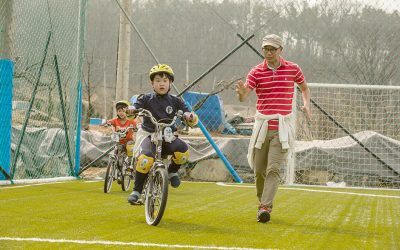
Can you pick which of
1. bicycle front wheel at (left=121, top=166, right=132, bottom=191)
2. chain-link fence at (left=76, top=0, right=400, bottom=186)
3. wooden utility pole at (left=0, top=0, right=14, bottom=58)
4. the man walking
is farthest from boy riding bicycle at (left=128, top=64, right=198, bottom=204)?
chain-link fence at (left=76, top=0, right=400, bottom=186)

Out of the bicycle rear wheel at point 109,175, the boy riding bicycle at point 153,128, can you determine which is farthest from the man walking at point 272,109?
the bicycle rear wheel at point 109,175

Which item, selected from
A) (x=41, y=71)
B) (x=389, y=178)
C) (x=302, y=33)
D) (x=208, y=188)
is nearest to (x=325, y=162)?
(x=389, y=178)

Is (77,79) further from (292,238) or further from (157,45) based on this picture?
(292,238)

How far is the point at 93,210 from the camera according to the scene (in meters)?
8.97

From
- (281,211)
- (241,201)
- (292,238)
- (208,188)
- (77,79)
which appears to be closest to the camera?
(292,238)

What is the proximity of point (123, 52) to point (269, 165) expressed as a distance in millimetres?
9978

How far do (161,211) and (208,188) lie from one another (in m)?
6.06

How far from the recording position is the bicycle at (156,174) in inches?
303

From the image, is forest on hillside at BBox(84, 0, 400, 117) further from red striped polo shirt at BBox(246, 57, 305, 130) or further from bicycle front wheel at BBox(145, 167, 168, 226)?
bicycle front wheel at BBox(145, 167, 168, 226)

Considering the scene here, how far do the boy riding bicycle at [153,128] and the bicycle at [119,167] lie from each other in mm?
3676

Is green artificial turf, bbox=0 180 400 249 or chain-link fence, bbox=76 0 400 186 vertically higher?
chain-link fence, bbox=76 0 400 186

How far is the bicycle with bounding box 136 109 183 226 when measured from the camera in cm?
770

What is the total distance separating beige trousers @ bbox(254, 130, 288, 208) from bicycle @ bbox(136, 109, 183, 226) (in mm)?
1042

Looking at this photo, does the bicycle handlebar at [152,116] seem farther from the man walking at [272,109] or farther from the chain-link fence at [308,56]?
the chain-link fence at [308,56]
